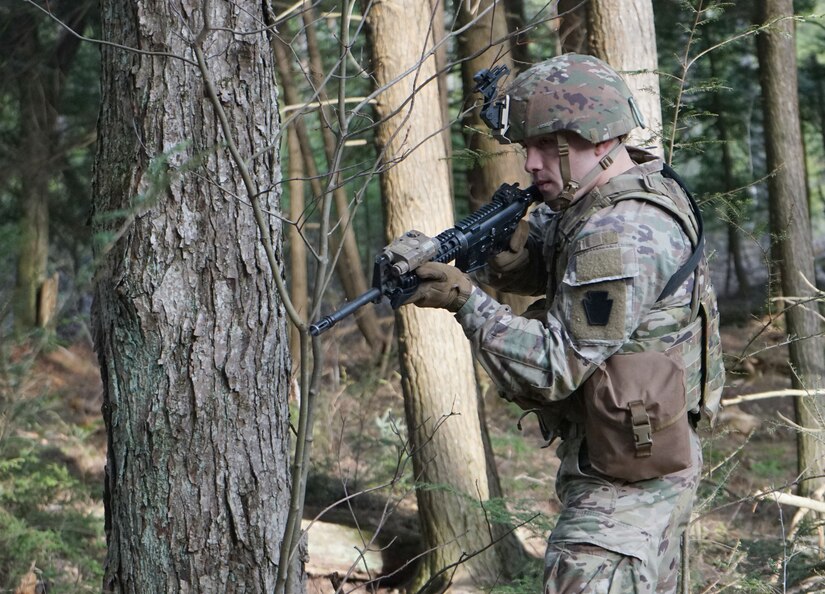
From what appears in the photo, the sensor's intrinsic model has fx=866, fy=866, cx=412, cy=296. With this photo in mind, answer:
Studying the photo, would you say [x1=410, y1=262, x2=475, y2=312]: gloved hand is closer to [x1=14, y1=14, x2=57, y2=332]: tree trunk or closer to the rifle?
the rifle

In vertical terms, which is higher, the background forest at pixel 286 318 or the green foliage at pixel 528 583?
the background forest at pixel 286 318

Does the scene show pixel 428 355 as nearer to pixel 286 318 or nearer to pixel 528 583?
pixel 528 583

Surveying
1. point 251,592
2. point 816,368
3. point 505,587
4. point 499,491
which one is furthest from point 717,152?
point 251,592

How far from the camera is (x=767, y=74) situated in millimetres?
7004

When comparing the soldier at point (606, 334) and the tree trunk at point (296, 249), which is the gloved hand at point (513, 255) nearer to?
the soldier at point (606, 334)

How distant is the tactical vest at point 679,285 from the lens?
2754 mm

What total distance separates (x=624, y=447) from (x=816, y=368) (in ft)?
14.1

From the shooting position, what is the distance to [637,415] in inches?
104

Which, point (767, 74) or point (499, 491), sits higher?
point (767, 74)

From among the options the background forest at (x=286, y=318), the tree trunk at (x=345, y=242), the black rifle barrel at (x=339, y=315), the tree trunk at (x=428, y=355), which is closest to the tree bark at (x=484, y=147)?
the background forest at (x=286, y=318)

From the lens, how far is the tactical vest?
275cm

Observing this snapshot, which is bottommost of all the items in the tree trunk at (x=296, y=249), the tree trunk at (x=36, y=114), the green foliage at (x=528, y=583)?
the green foliage at (x=528, y=583)

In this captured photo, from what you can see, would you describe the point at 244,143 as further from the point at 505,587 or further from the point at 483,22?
the point at 483,22

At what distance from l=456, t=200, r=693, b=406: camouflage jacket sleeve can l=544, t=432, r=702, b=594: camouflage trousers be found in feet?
1.21
